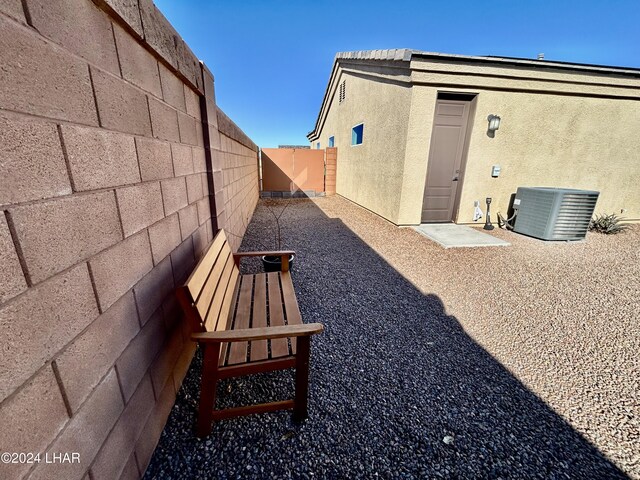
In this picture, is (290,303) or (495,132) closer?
(290,303)

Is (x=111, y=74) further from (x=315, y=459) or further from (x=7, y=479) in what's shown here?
(x=315, y=459)

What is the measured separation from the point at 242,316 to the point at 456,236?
4.85 metres

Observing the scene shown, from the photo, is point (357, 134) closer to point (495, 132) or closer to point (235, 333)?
point (495, 132)

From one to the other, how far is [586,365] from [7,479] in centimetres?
330

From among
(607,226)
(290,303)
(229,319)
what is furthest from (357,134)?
(229,319)

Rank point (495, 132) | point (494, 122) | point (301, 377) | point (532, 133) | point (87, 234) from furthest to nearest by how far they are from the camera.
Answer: point (532, 133), point (495, 132), point (494, 122), point (301, 377), point (87, 234)

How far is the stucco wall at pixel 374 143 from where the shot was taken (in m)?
6.00

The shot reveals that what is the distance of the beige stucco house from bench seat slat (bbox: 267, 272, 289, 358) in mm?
4346

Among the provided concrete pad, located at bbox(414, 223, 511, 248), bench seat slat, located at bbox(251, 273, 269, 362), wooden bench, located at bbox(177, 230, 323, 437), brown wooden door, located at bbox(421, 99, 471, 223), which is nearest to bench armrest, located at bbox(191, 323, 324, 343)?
wooden bench, located at bbox(177, 230, 323, 437)

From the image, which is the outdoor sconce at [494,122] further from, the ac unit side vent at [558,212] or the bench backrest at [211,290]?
the bench backrest at [211,290]

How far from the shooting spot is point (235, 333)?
4.52ft

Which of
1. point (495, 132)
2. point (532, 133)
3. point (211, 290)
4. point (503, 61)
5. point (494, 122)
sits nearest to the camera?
point (211, 290)

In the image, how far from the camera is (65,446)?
34.0 inches

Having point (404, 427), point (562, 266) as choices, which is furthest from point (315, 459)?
point (562, 266)
